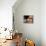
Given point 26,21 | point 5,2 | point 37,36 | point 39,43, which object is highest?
point 5,2

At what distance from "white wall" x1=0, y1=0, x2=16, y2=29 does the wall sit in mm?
1000

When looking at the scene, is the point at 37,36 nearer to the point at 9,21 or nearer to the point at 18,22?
the point at 18,22

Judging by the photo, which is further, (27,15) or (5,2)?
(27,15)

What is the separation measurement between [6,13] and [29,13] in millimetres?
1343

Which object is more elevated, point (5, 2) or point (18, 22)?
point (5, 2)

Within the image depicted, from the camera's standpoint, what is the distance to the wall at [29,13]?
5082 mm

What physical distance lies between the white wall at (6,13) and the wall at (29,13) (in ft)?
3.28

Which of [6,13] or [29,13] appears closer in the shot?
[6,13]

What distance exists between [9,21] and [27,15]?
124 cm

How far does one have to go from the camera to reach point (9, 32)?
393 cm

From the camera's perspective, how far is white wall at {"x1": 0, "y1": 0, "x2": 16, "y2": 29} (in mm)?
4035

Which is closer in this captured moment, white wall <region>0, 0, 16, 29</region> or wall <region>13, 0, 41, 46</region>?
white wall <region>0, 0, 16, 29</region>

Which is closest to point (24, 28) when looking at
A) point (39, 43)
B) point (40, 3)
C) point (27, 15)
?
point (27, 15)

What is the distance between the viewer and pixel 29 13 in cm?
509
